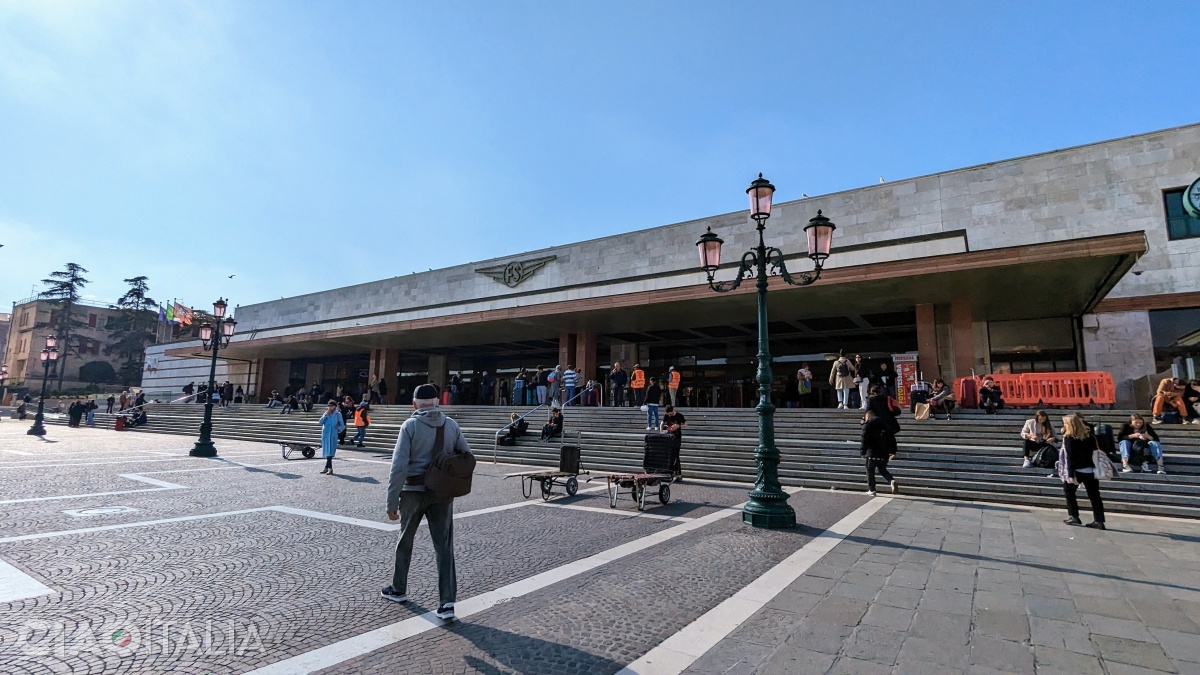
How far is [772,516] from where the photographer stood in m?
7.17

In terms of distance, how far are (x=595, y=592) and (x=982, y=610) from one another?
2971 mm

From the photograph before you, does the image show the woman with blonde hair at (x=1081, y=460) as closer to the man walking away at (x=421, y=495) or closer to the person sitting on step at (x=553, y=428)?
the man walking away at (x=421, y=495)

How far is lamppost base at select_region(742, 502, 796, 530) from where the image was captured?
7164 millimetres

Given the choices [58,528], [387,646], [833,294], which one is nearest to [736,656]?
[387,646]

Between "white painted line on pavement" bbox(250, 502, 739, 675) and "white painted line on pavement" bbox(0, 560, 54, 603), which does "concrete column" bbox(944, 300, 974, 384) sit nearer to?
"white painted line on pavement" bbox(250, 502, 739, 675)

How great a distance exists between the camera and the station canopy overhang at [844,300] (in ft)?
47.0

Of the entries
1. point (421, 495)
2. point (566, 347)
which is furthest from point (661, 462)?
point (566, 347)

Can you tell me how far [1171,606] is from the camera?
4.30 m

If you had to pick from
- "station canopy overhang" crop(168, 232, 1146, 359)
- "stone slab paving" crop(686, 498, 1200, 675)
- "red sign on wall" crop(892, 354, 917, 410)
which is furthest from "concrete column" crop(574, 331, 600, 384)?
"stone slab paving" crop(686, 498, 1200, 675)

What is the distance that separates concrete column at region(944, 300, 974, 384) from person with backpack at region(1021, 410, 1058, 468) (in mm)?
8392

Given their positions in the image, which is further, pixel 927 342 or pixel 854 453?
pixel 927 342

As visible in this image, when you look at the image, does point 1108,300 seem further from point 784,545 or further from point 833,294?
point 784,545

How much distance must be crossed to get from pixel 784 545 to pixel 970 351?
50.8ft

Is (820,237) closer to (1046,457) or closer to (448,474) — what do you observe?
(1046,457)
